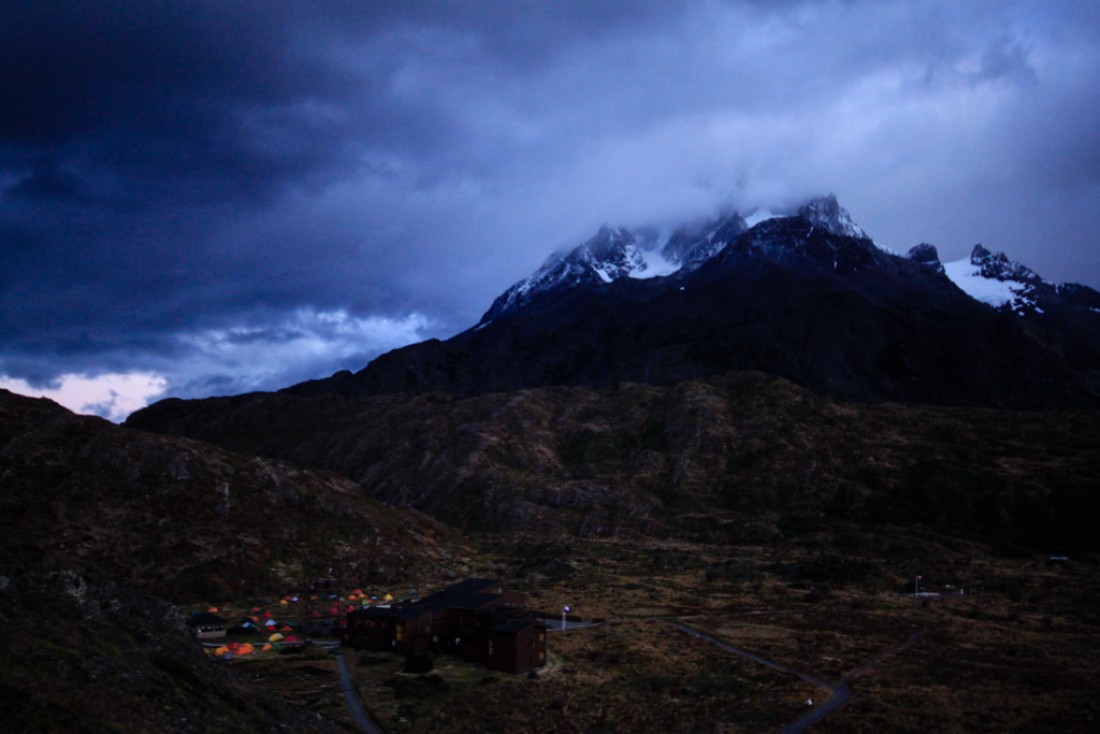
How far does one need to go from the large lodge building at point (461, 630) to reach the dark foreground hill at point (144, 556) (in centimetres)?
1811

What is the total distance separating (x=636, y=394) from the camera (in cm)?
19562

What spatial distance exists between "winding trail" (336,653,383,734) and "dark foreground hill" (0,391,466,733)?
6240 millimetres

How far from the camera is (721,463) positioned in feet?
504

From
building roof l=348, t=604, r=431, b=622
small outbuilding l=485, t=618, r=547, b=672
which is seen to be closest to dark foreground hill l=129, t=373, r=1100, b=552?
building roof l=348, t=604, r=431, b=622

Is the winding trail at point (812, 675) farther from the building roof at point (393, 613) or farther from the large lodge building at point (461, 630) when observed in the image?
the building roof at point (393, 613)

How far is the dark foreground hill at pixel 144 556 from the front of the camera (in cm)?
1955

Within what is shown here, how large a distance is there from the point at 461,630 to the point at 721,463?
108895 millimetres

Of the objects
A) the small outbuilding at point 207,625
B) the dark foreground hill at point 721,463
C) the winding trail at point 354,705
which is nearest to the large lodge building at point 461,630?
the winding trail at point 354,705

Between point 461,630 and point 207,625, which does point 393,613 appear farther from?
point 207,625

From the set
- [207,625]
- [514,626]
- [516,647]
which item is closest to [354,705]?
[516,647]

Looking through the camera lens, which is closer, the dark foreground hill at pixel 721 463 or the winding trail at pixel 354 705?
Answer: the winding trail at pixel 354 705

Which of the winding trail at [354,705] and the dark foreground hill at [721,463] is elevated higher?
the dark foreground hill at [721,463]

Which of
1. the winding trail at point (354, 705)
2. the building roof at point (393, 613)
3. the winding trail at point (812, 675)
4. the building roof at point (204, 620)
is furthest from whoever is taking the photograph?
the building roof at point (204, 620)

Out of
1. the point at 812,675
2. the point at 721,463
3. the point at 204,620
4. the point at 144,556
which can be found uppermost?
the point at 721,463
